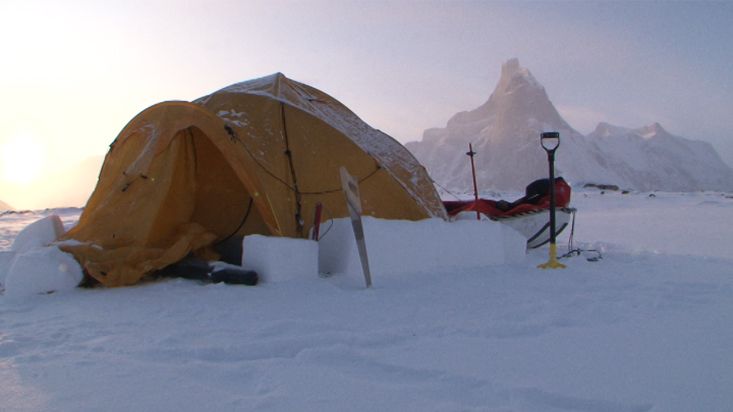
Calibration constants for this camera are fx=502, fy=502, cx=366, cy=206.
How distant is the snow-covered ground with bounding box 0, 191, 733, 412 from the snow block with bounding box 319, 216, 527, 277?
0.66ft

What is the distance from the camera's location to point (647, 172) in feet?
260

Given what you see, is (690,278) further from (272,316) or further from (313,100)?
(313,100)

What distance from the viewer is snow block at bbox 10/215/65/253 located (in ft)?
16.4

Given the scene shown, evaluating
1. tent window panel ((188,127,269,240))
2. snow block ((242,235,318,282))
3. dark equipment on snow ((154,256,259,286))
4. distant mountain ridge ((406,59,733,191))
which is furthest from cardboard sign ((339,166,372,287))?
distant mountain ridge ((406,59,733,191))

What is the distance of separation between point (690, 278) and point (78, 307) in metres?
5.14

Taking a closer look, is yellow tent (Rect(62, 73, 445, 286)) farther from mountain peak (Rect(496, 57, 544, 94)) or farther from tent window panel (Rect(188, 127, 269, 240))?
mountain peak (Rect(496, 57, 544, 94))

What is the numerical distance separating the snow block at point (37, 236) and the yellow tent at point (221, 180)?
354 mm

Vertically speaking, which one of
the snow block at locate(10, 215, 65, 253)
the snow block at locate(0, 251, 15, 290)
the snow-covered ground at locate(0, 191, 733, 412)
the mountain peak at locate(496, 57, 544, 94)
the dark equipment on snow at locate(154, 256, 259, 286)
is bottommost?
the snow-covered ground at locate(0, 191, 733, 412)

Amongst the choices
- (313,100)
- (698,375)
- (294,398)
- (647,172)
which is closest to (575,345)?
(698,375)

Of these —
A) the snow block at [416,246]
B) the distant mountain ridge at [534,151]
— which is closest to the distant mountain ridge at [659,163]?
the distant mountain ridge at [534,151]

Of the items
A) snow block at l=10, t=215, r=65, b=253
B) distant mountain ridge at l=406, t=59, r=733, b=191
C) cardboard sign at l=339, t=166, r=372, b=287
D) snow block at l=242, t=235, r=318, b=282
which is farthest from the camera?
distant mountain ridge at l=406, t=59, r=733, b=191

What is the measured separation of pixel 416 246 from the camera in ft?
16.7

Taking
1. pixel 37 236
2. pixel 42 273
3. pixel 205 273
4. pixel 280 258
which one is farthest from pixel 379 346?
pixel 37 236

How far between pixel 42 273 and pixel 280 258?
73.0 inches
